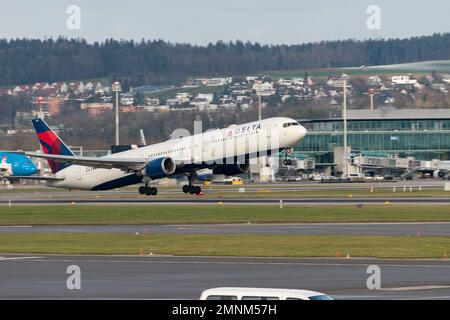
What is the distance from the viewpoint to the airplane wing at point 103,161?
93.6 m

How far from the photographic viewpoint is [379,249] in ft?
157

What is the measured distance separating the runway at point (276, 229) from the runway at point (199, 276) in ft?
47.6

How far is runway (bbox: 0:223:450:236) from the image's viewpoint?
58.4 m

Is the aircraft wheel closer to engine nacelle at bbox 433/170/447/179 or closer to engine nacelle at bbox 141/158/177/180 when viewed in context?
engine nacelle at bbox 141/158/177/180

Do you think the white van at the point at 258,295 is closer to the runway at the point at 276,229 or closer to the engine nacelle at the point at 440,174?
the runway at the point at 276,229

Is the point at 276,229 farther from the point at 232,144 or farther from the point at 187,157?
the point at 187,157

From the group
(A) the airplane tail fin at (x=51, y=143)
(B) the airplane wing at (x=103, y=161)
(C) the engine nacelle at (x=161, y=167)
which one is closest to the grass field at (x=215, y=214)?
(C) the engine nacelle at (x=161, y=167)

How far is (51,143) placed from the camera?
336 feet

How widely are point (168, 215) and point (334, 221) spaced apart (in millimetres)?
13613

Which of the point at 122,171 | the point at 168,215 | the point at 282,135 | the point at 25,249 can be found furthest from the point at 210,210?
the point at 25,249

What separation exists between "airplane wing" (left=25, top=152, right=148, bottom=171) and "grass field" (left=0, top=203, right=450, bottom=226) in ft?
25.5
